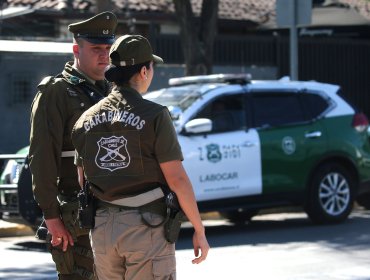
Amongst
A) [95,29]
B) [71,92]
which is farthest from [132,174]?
[95,29]

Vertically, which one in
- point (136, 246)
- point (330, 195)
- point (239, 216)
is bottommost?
point (239, 216)

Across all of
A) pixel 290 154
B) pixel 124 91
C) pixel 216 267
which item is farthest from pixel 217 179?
pixel 124 91

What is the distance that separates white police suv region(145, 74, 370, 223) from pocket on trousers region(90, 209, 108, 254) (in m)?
6.27

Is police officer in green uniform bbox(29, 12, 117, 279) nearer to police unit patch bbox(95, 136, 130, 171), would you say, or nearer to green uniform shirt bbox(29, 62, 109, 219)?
green uniform shirt bbox(29, 62, 109, 219)

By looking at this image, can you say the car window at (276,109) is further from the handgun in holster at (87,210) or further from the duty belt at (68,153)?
the handgun in holster at (87,210)

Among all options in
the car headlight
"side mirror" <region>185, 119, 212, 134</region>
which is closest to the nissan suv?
"side mirror" <region>185, 119, 212, 134</region>

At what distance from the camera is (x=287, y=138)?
11266 millimetres

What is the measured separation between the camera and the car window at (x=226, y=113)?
10906mm

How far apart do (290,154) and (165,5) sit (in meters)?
11.4

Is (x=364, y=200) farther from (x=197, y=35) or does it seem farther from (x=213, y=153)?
(x=197, y=35)

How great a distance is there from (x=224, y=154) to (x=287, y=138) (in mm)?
907

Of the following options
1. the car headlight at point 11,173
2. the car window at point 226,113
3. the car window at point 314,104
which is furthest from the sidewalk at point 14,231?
the car window at point 314,104

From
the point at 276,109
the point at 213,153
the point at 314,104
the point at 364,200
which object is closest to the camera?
the point at 213,153

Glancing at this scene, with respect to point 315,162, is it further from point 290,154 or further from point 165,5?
point 165,5
